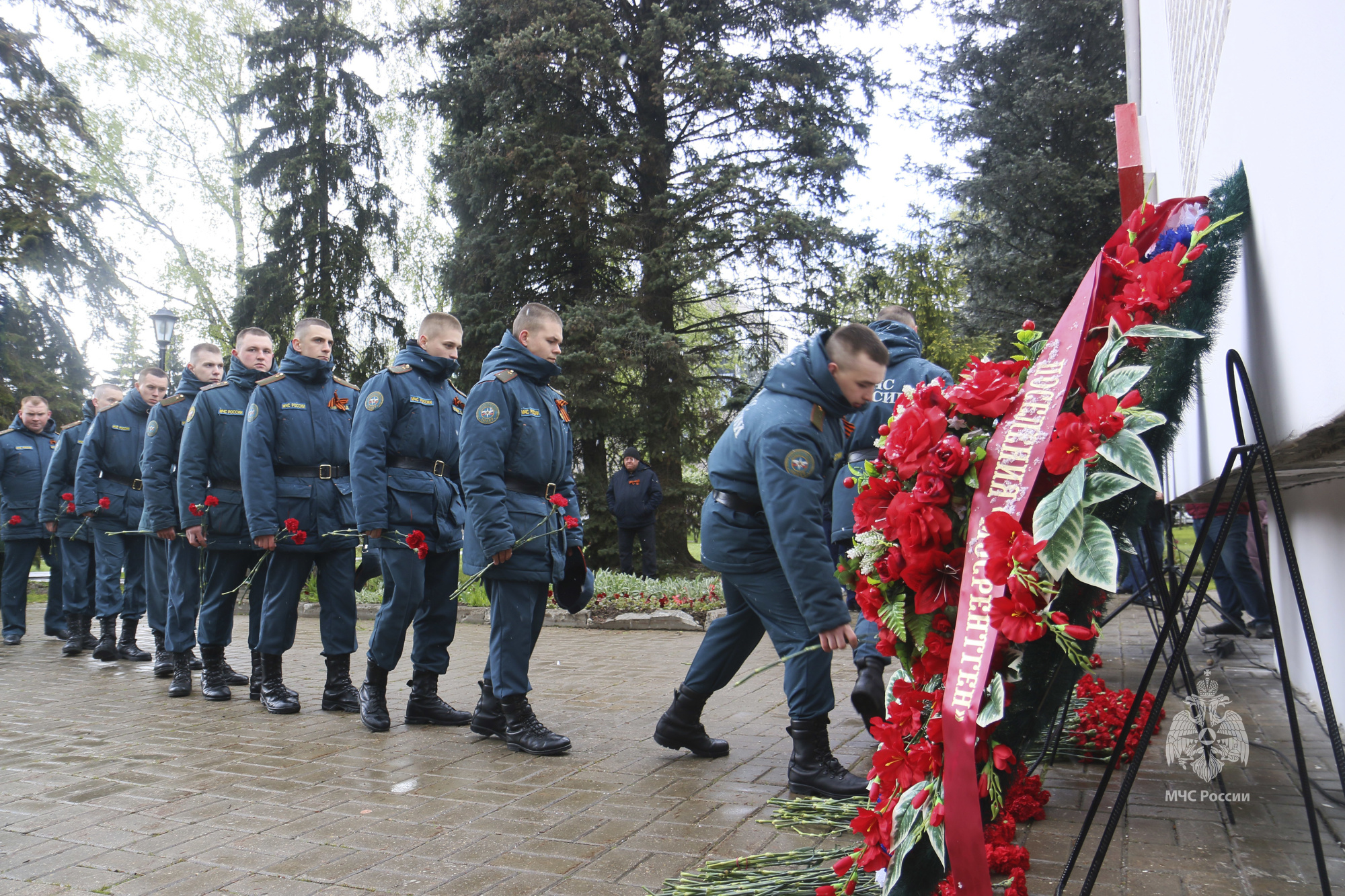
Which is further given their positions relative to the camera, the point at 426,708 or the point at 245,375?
the point at 245,375

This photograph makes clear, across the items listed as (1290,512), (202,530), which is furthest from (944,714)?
(202,530)

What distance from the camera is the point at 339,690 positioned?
5820 mm

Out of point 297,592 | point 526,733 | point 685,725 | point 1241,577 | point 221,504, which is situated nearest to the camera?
point 685,725

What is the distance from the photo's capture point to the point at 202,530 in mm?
6266

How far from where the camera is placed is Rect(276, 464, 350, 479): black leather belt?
5988mm

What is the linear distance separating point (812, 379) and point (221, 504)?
14.6 ft

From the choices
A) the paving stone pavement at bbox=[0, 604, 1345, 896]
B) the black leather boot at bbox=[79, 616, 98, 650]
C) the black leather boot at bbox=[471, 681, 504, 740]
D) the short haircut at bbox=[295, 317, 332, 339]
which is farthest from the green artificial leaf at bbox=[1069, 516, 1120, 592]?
the black leather boot at bbox=[79, 616, 98, 650]

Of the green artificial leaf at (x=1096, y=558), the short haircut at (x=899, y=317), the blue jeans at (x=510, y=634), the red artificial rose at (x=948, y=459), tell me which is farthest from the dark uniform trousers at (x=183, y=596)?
the green artificial leaf at (x=1096, y=558)

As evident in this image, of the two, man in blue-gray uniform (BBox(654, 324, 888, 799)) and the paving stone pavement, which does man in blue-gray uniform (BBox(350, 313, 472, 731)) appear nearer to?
the paving stone pavement

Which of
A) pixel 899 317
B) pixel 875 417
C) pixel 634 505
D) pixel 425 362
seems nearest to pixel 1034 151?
pixel 634 505

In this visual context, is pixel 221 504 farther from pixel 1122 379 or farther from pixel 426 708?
pixel 1122 379

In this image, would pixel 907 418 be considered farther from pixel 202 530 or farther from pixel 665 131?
pixel 665 131

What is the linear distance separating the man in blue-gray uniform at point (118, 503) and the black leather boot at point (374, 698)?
13.5ft

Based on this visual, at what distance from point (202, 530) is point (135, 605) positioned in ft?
9.13
